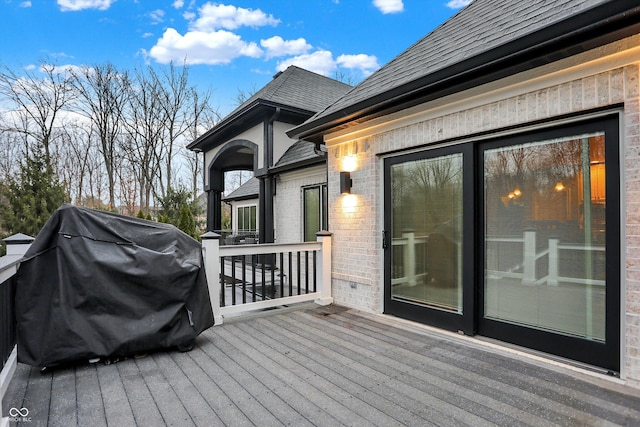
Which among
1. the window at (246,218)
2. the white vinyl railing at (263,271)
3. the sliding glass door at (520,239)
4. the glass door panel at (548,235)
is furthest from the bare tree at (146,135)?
the glass door panel at (548,235)

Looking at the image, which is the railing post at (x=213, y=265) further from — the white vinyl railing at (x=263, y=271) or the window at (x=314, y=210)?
the window at (x=314, y=210)

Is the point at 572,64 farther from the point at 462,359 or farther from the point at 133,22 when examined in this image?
the point at 133,22

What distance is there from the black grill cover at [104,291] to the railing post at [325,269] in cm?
184

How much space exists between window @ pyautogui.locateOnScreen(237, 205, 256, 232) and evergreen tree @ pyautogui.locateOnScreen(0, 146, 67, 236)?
549cm

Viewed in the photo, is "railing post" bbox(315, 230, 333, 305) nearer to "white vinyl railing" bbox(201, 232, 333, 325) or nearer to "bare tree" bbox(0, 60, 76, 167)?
"white vinyl railing" bbox(201, 232, 333, 325)

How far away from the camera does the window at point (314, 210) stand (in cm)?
639

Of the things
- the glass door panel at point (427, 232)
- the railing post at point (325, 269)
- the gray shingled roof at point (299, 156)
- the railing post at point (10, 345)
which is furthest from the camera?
the gray shingled roof at point (299, 156)

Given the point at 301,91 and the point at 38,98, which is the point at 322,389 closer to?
the point at 301,91

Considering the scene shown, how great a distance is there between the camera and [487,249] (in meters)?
3.13

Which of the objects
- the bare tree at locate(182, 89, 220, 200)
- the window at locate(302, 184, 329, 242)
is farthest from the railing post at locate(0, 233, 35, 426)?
the bare tree at locate(182, 89, 220, 200)

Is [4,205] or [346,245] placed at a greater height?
[4,205]

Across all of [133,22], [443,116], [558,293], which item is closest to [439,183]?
[443,116]

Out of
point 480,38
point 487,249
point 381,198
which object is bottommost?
point 487,249

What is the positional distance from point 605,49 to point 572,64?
193 mm
